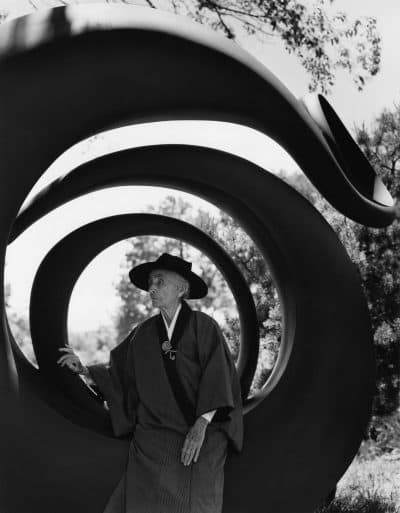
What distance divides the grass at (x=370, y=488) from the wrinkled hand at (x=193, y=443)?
123 inches

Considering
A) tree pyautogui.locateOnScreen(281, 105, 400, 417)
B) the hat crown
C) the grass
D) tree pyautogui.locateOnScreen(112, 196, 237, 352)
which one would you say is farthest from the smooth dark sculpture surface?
tree pyautogui.locateOnScreen(112, 196, 237, 352)

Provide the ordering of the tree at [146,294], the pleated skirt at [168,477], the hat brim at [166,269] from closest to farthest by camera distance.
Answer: the pleated skirt at [168,477]
the hat brim at [166,269]
the tree at [146,294]

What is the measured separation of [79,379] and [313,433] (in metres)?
2.02

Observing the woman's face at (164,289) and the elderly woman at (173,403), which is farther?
the woman's face at (164,289)

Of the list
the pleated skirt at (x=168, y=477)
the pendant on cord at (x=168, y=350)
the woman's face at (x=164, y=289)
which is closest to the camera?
the pleated skirt at (x=168, y=477)

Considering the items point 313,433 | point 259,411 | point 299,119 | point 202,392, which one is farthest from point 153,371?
point 299,119

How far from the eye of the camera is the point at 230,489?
4.51 meters

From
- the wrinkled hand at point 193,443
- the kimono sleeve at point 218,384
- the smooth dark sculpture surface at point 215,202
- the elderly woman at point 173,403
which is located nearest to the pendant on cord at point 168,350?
the elderly woman at point 173,403

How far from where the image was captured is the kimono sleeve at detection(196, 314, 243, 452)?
4.07 m

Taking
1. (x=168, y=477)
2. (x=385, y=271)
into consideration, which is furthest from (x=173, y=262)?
(x=385, y=271)

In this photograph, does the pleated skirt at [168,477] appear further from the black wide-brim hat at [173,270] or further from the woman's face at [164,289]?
Answer: the black wide-brim hat at [173,270]

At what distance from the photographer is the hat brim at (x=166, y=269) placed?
4469mm

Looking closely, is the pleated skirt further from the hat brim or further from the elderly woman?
the hat brim

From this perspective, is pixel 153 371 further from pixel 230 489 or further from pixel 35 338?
pixel 35 338
